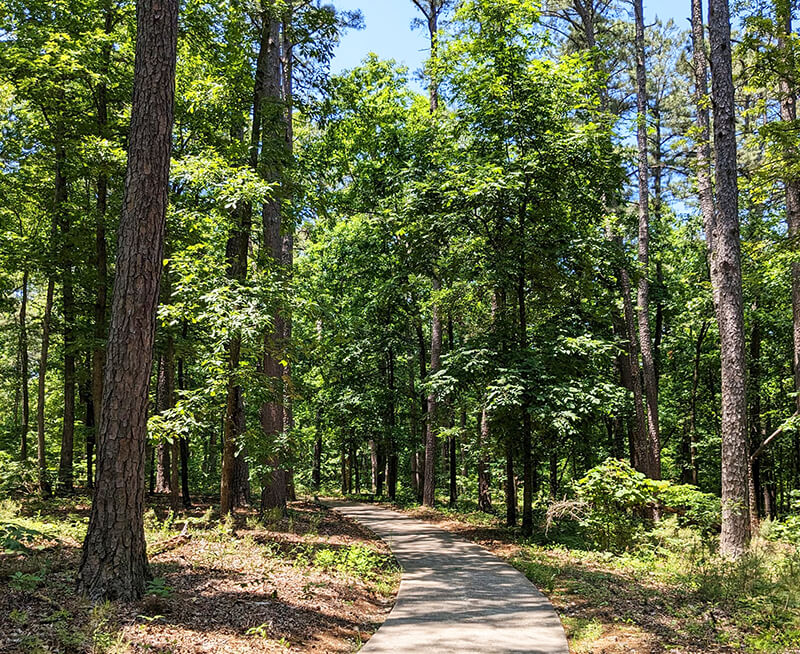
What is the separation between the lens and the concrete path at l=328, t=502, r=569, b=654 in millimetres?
5355

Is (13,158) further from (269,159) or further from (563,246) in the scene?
(563,246)

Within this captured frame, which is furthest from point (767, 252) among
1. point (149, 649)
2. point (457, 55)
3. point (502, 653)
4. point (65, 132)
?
point (65, 132)

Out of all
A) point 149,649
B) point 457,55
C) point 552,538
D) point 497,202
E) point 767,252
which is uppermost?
point 457,55

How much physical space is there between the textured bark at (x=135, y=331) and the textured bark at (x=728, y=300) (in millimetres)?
9195

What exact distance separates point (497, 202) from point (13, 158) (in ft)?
40.5

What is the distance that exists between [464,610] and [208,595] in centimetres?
306

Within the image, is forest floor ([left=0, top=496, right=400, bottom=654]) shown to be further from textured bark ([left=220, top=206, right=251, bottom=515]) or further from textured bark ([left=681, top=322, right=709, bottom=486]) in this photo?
textured bark ([left=681, top=322, right=709, bottom=486])

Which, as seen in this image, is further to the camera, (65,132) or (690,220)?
(690,220)

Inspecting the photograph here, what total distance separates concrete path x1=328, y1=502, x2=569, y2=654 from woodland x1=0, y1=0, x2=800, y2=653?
13.7 inches

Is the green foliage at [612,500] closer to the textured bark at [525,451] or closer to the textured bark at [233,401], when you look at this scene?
the textured bark at [525,451]

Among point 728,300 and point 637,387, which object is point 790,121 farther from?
point 637,387

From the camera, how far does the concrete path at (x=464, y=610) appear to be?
5.36 meters

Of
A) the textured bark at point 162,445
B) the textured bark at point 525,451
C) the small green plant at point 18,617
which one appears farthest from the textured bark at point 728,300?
the textured bark at point 162,445

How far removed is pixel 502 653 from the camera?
5.10 meters
